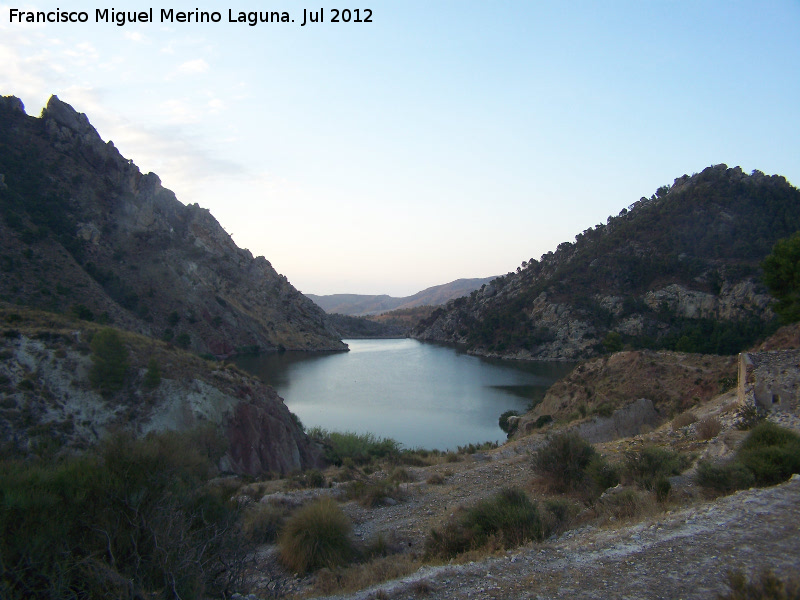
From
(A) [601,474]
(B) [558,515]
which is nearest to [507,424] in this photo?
(A) [601,474]

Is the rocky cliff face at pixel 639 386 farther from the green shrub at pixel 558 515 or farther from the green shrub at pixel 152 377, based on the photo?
the green shrub at pixel 152 377

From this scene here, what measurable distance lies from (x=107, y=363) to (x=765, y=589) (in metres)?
19.4

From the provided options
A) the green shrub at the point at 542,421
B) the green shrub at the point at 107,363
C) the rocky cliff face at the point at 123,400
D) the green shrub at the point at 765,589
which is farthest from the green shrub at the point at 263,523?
the green shrub at the point at 542,421

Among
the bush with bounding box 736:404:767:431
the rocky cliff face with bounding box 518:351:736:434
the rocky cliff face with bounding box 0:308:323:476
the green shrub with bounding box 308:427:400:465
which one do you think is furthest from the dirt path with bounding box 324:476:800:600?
the green shrub with bounding box 308:427:400:465

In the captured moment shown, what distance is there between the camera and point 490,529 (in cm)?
745

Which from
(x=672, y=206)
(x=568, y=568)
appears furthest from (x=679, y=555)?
(x=672, y=206)

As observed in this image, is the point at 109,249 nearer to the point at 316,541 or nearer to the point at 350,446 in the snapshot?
the point at 350,446

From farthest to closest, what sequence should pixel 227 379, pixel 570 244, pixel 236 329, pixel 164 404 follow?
pixel 570 244 → pixel 236 329 → pixel 227 379 → pixel 164 404

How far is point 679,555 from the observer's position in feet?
18.1

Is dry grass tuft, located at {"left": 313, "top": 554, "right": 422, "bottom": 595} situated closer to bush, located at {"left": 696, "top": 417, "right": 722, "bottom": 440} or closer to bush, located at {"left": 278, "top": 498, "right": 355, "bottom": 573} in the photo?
bush, located at {"left": 278, "top": 498, "right": 355, "bottom": 573}

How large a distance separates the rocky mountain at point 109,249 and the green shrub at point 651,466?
125ft

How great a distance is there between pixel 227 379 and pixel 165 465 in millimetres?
17141

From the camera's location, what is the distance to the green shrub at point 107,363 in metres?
18.2

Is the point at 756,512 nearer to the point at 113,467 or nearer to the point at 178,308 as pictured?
the point at 113,467
